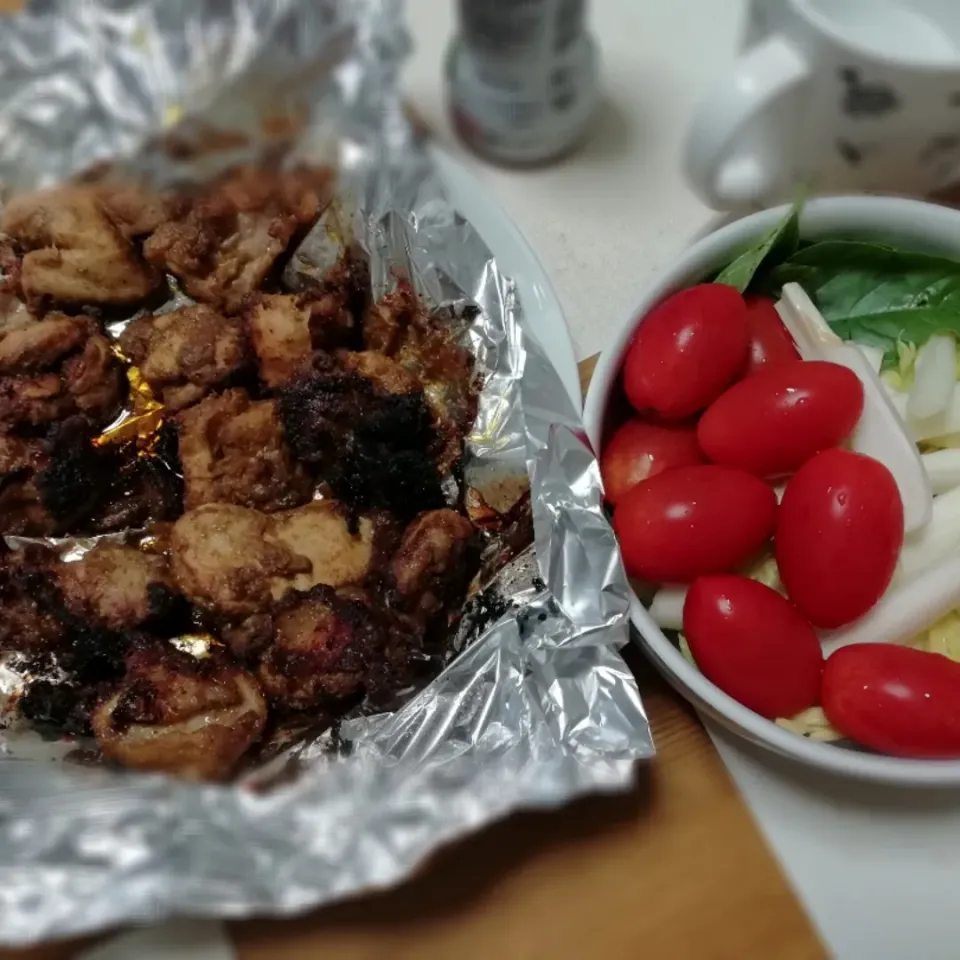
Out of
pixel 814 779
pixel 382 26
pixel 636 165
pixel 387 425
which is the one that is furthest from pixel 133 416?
pixel 814 779

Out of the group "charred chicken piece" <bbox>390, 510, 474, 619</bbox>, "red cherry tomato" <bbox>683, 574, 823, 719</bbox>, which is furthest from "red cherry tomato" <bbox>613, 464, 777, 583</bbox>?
"charred chicken piece" <bbox>390, 510, 474, 619</bbox>

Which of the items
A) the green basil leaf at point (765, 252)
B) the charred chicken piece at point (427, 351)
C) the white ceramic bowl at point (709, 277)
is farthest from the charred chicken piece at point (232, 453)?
the green basil leaf at point (765, 252)

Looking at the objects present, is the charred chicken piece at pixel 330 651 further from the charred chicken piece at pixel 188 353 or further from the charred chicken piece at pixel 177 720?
the charred chicken piece at pixel 188 353

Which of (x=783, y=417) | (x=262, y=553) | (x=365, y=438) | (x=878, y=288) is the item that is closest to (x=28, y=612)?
(x=262, y=553)

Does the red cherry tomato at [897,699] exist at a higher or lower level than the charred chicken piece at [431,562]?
lower

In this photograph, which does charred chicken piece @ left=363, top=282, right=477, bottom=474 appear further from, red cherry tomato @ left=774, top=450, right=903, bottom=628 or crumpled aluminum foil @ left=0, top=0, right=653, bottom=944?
red cherry tomato @ left=774, top=450, right=903, bottom=628

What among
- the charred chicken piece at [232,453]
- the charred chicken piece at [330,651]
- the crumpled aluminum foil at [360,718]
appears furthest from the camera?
the charred chicken piece at [232,453]

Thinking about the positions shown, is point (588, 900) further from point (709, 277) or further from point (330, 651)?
point (709, 277)
